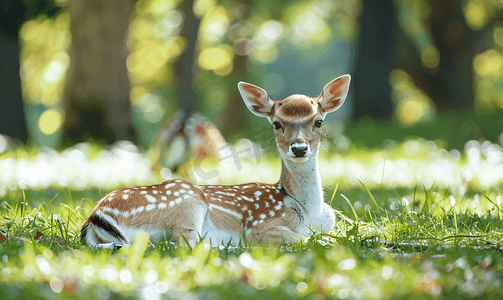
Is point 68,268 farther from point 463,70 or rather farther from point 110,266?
point 463,70

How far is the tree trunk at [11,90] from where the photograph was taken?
985 centimetres

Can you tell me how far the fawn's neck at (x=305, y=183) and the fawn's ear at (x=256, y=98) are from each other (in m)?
0.45

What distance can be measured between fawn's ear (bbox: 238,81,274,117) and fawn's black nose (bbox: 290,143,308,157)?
60cm

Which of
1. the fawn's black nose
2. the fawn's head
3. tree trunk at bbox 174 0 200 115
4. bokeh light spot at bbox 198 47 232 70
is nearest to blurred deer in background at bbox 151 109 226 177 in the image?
tree trunk at bbox 174 0 200 115

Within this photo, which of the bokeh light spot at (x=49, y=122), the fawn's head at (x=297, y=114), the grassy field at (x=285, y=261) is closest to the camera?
the grassy field at (x=285, y=261)

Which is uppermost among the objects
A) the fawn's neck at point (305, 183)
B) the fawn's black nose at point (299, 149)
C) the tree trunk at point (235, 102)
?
the fawn's black nose at point (299, 149)

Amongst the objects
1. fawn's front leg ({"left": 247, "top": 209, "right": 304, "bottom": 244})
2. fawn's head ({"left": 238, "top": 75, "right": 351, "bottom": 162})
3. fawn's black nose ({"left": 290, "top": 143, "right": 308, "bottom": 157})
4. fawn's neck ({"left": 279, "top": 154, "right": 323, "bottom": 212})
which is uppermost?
fawn's head ({"left": 238, "top": 75, "right": 351, "bottom": 162})

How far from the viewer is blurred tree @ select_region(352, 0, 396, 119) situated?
1190cm

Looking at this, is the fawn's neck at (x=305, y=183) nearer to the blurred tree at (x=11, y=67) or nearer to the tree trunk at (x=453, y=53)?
the blurred tree at (x=11, y=67)

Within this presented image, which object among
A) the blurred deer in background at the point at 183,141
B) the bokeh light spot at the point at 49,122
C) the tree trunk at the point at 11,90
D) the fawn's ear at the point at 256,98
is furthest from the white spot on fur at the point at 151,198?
the bokeh light spot at the point at 49,122

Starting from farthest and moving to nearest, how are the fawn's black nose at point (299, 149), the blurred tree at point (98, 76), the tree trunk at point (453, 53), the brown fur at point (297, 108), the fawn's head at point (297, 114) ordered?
the tree trunk at point (453, 53) → the blurred tree at point (98, 76) → the brown fur at point (297, 108) → the fawn's head at point (297, 114) → the fawn's black nose at point (299, 149)

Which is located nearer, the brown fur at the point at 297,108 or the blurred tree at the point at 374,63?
the brown fur at the point at 297,108

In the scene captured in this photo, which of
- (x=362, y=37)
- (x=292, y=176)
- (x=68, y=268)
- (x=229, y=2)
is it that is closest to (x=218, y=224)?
(x=292, y=176)

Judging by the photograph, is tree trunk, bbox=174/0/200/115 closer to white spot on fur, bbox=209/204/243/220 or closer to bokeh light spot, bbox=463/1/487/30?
white spot on fur, bbox=209/204/243/220
